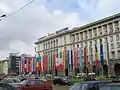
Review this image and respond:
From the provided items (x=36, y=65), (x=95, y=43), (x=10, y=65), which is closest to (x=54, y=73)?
(x=36, y=65)

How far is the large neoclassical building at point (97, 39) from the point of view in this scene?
10412cm

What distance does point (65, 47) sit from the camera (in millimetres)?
140500

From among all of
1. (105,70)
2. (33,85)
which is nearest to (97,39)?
(105,70)

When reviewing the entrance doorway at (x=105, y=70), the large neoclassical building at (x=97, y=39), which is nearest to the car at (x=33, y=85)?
the large neoclassical building at (x=97, y=39)

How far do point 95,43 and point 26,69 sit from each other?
3971 cm

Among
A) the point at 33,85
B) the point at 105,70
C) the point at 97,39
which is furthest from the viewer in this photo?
the point at 97,39

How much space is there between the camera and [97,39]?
4584 inches

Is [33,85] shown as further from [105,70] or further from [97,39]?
[97,39]

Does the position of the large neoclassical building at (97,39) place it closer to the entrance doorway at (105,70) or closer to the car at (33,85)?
the entrance doorway at (105,70)

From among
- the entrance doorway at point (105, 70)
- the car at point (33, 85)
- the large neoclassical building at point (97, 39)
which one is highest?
the large neoclassical building at point (97, 39)

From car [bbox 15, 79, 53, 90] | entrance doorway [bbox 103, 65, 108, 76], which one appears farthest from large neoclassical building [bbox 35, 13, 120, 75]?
car [bbox 15, 79, 53, 90]

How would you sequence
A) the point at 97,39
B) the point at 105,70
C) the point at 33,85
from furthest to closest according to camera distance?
the point at 97,39 → the point at 105,70 → the point at 33,85

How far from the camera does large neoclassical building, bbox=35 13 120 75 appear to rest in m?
104

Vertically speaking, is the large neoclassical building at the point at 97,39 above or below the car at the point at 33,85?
above
